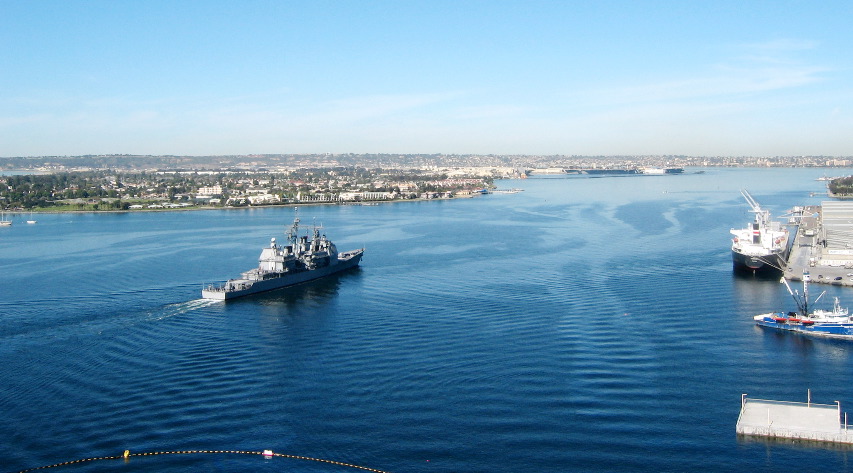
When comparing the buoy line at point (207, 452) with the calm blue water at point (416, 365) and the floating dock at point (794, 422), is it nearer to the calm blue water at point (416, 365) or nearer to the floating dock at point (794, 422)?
the calm blue water at point (416, 365)

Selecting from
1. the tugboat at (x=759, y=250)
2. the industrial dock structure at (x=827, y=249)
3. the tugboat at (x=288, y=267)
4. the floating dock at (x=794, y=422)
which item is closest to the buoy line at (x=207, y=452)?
the floating dock at (x=794, y=422)

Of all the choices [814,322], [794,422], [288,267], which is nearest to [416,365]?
[794,422]

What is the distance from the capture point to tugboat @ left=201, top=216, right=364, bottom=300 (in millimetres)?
19766

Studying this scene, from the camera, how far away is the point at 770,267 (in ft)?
75.5

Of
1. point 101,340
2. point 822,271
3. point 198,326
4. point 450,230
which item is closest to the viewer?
point 101,340

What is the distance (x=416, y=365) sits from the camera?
12844 millimetres

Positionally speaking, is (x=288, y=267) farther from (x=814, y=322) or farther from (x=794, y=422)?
(x=794, y=422)

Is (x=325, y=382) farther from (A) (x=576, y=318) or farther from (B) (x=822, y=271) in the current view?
(B) (x=822, y=271)

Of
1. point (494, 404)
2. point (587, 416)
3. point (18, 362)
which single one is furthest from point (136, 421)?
point (587, 416)

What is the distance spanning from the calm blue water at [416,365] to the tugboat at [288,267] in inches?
17.7

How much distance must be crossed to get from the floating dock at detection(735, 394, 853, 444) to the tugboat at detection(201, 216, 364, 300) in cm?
1294

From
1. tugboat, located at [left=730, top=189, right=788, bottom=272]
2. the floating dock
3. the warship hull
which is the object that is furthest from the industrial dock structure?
the warship hull

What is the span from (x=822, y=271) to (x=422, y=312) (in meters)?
12.5

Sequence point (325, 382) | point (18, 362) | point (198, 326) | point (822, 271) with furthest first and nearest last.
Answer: point (822, 271), point (198, 326), point (18, 362), point (325, 382)
